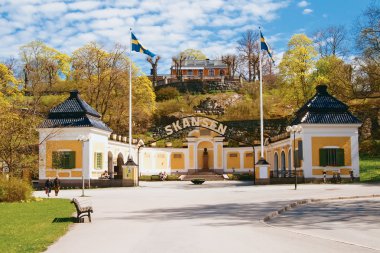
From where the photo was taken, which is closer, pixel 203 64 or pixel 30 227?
pixel 30 227

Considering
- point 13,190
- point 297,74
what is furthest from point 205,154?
point 13,190

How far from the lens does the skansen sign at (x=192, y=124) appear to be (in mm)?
47125

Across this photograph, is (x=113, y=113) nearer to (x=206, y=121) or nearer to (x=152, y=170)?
(x=152, y=170)

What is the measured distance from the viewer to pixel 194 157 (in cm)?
5650

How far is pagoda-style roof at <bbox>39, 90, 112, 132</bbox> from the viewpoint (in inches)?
1496

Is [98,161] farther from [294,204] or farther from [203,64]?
[203,64]

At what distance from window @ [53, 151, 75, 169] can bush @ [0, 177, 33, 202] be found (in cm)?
1465

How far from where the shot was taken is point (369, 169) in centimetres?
4128

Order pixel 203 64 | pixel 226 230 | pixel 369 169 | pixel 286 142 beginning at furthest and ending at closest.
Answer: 1. pixel 203 64
2. pixel 286 142
3. pixel 369 169
4. pixel 226 230

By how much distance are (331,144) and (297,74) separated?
2336cm


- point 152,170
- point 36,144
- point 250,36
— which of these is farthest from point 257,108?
point 36,144

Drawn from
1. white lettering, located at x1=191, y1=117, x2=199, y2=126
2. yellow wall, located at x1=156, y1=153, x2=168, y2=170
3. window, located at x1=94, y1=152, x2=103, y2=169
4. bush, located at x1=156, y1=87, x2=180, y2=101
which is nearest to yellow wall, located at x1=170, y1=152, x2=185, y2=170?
yellow wall, located at x1=156, y1=153, x2=168, y2=170

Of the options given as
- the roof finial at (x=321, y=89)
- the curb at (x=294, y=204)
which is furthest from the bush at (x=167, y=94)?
the curb at (x=294, y=204)

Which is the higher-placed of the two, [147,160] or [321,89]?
[321,89]
